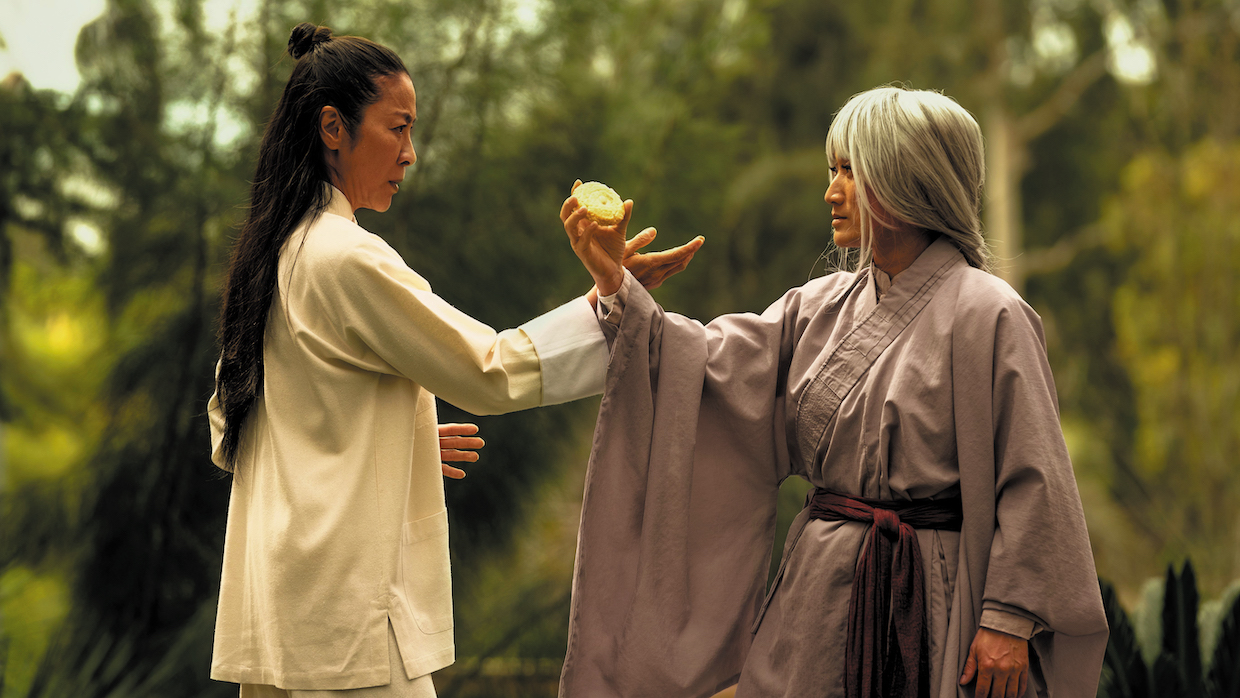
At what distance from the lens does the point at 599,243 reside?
5.49ft

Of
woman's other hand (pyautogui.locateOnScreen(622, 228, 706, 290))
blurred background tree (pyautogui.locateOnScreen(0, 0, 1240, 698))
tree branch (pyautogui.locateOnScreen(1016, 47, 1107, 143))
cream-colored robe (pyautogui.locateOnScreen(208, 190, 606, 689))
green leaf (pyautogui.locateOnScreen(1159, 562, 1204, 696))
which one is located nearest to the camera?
cream-colored robe (pyautogui.locateOnScreen(208, 190, 606, 689))

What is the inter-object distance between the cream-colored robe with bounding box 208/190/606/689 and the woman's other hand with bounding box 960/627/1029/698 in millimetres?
770

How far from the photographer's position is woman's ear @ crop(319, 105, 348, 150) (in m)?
1.57

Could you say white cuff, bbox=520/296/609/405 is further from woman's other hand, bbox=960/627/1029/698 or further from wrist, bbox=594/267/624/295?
woman's other hand, bbox=960/627/1029/698

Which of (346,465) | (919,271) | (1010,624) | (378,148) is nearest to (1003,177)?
(919,271)

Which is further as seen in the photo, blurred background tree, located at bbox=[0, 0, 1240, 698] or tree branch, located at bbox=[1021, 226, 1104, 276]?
tree branch, located at bbox=[1021, 226, 1104, 276]

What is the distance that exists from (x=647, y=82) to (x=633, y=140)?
0.67 m

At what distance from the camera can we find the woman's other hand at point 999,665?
4.86ft

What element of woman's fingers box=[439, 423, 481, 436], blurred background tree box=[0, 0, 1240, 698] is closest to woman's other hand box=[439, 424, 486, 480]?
woman's fingers box=[439, 423, 481, 436]

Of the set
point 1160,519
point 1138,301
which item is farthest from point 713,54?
point 1138,301

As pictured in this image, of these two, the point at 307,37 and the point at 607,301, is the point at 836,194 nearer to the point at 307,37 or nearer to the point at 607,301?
the point at 607,301

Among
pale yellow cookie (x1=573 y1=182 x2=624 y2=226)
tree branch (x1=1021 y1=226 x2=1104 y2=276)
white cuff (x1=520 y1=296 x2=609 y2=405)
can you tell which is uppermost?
tree branch (x1=1021 y1=226 x2=1104 y2=276)

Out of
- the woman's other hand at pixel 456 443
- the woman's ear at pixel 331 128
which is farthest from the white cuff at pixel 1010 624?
the woman's ear at pixel 331 128

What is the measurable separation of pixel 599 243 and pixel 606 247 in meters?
0.01
